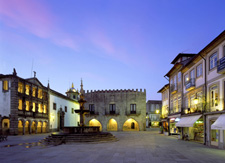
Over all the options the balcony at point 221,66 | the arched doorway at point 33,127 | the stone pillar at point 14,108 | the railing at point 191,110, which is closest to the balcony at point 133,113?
the arched doorway at point 33,127

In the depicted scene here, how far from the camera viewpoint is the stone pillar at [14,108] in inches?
1315

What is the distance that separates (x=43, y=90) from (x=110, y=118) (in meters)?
17.1

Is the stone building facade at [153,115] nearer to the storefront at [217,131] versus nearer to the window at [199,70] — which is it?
the window at [199,70]

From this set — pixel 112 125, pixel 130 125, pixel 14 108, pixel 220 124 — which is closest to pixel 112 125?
pixel 112 125

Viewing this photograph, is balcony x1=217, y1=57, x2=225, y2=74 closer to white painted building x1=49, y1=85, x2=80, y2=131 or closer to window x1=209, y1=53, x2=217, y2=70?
window x1=209, y1=53, x2=217, y2=70

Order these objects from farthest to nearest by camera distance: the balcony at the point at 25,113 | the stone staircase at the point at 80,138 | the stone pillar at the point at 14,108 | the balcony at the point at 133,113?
the balcony at the point at 133,113
the balcony at the point at 25,113
the stone pillar at the point at 14,108
the stone staircase at the point at 80,138

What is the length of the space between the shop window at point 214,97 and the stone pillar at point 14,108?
1094 inches

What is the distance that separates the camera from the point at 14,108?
33.9m

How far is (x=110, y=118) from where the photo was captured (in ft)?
172

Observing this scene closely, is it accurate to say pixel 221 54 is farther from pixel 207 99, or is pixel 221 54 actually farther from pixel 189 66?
pixel 189 66

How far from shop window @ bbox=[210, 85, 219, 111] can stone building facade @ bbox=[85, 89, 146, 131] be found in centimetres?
3283

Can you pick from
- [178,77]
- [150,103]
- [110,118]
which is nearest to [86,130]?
[178,77]

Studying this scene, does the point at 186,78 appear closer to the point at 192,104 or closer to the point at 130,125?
the point at 192,104

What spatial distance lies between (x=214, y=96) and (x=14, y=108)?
28.2 m
